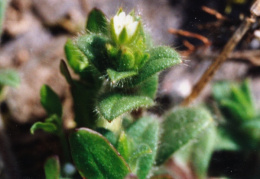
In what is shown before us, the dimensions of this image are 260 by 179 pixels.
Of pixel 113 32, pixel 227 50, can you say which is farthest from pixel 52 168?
pixel 227 50

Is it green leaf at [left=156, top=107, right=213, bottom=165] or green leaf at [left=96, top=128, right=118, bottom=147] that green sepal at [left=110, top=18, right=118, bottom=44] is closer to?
green leaf at [left=96, top=128, right=118, bottom=147]

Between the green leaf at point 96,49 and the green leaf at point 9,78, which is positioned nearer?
the green leaf at point 96,49

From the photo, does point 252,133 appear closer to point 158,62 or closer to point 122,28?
point 158,62

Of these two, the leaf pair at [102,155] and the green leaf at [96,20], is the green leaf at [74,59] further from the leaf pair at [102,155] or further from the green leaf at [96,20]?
the leaf pair at [102,155]

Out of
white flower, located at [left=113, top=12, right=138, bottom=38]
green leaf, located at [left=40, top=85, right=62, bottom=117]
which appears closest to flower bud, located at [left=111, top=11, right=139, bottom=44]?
white flower, located at [left=113, top=12, right=138, bottom=38]

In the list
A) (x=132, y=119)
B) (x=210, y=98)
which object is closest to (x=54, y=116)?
(x=132, y=119)

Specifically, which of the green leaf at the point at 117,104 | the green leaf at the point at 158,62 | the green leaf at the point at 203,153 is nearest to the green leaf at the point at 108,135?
the green leaf at the point at 117,104
